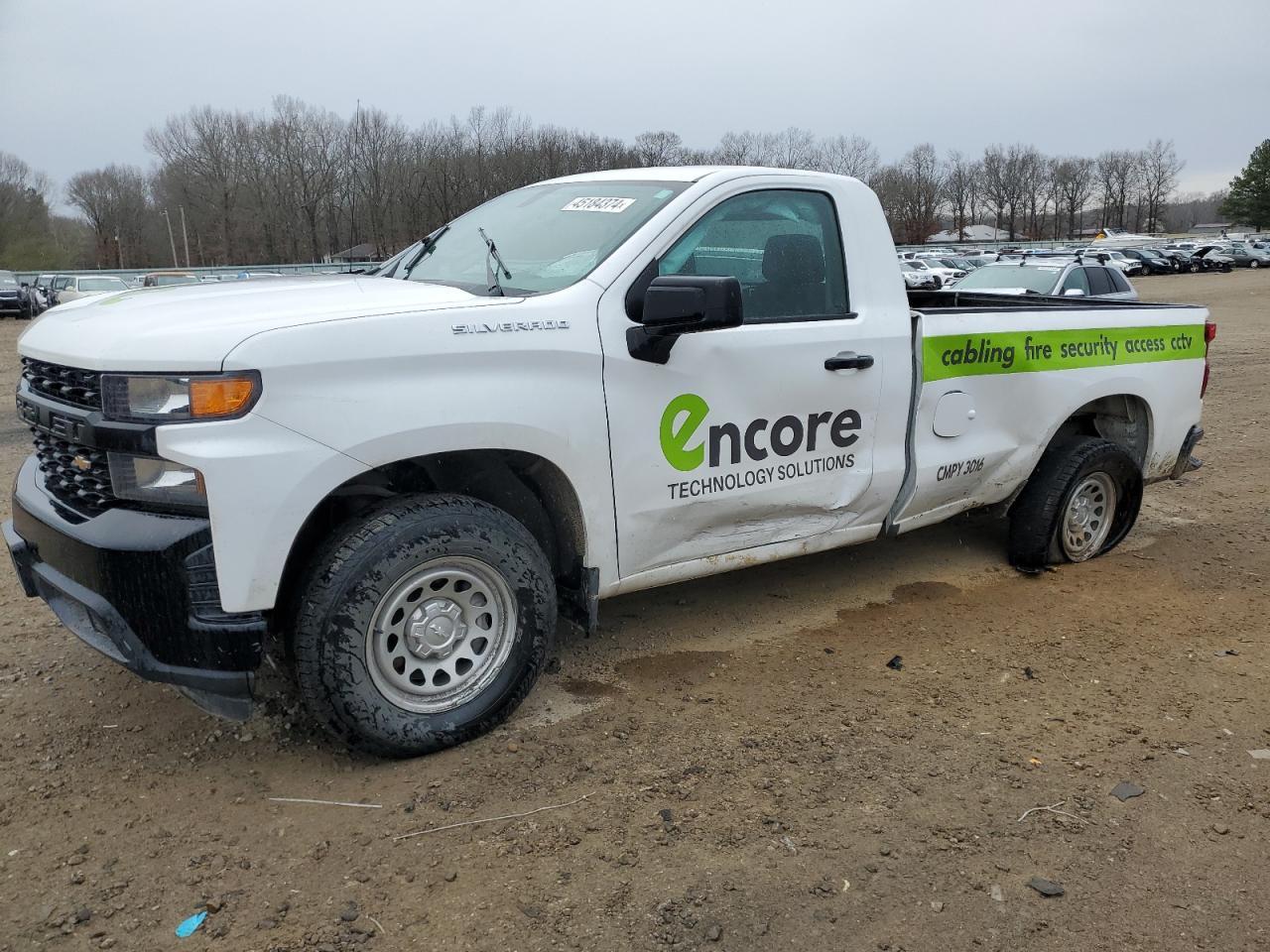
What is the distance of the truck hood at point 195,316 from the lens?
2.91 metres

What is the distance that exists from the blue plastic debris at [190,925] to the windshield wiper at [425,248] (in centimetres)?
270

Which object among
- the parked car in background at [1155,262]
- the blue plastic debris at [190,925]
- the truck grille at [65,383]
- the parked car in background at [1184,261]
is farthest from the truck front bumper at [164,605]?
the parked car in background at [1184,261]

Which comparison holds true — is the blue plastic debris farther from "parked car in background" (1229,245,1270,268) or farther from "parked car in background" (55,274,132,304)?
"parked car in background" (1229,245,1270,268)

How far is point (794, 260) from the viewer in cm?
421

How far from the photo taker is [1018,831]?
3.10 meters

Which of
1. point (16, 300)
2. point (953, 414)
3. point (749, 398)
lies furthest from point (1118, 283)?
point (16, 300)

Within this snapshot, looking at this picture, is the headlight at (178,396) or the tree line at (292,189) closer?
the headlight at (178,396)

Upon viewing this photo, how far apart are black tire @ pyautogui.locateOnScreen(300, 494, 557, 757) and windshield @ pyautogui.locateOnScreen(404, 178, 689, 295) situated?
0.91 m

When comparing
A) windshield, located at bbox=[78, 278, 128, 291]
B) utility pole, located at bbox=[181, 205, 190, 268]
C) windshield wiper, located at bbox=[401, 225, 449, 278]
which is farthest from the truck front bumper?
utility pole, located at bbox=[181, 205, 190, 268]

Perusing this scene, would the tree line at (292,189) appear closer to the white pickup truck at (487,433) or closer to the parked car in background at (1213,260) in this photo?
the parked car in background at (1213,260)

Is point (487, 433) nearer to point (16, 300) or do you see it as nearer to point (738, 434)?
point (738, 434)

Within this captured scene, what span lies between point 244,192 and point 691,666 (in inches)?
3193

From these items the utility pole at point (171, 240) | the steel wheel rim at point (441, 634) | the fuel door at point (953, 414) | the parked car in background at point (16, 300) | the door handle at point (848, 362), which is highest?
the utility pole at point (171, 240)

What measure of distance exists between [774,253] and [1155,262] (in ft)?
201
